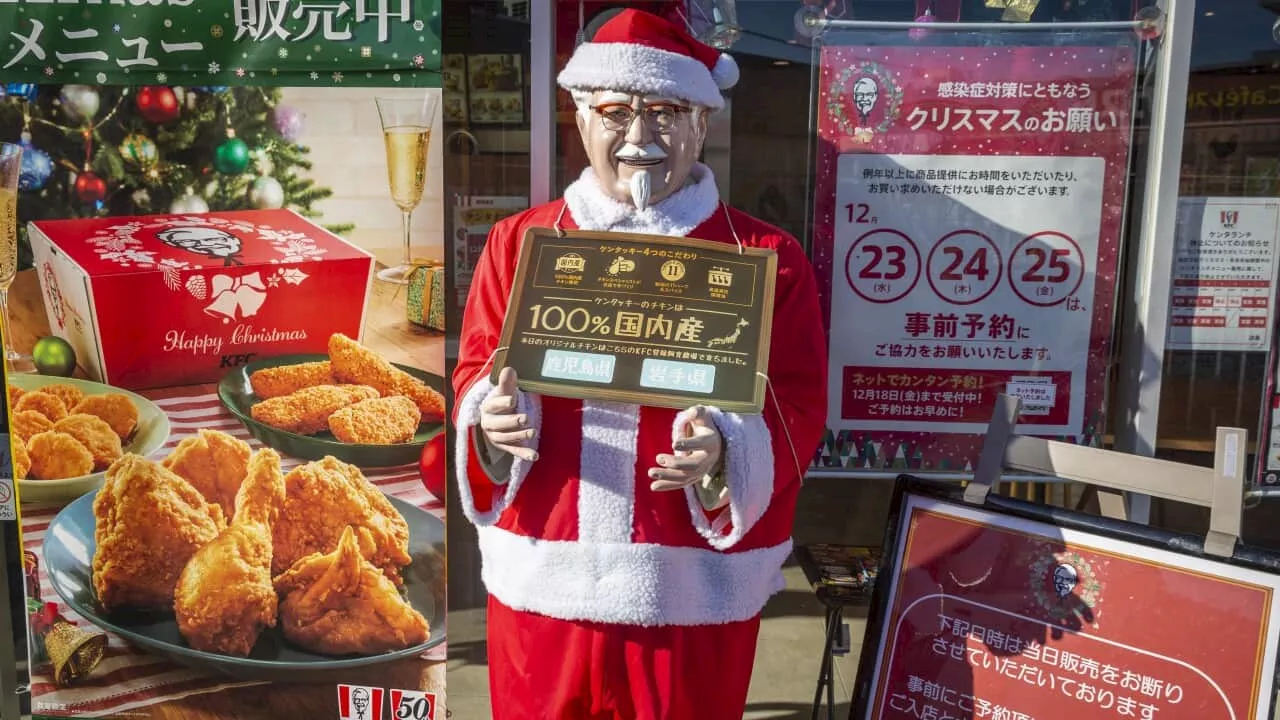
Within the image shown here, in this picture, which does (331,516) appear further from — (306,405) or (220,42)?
(220,42)

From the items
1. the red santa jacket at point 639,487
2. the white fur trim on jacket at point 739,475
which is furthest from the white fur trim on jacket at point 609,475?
the white fur trim on jacket at point 739,475

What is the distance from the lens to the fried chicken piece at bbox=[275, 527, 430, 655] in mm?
2762

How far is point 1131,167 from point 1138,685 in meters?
1.44

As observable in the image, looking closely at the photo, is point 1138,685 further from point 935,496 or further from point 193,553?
point 193,553

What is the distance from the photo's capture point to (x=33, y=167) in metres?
2.68

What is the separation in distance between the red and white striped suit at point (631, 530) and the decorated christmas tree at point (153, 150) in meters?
0.88

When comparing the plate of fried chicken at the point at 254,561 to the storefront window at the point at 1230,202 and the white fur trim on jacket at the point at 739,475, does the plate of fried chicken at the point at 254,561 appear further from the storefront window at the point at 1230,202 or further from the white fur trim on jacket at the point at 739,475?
the storefront window at the point at 1230,202

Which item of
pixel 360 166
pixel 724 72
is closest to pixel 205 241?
pixel 360 166

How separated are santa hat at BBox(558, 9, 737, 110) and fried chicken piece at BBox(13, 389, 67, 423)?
69.1 inches

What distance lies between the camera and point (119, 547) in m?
2.79

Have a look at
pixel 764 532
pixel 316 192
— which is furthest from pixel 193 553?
pixel 764 532

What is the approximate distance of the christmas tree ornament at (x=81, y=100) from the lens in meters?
2.64

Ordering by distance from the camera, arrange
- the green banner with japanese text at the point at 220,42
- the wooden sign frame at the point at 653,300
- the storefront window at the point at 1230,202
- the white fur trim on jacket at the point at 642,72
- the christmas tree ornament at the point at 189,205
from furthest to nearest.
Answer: the storefront window at the point at 1230,202
the christmas tree ornament at the point at 189,205
the green banner with japanese text at the point at 220,42
the white fur trim on jacket at the point at 642,72
the wooden sign frame at the point at 653,300

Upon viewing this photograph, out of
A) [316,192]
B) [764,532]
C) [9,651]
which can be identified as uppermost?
[316,192]
